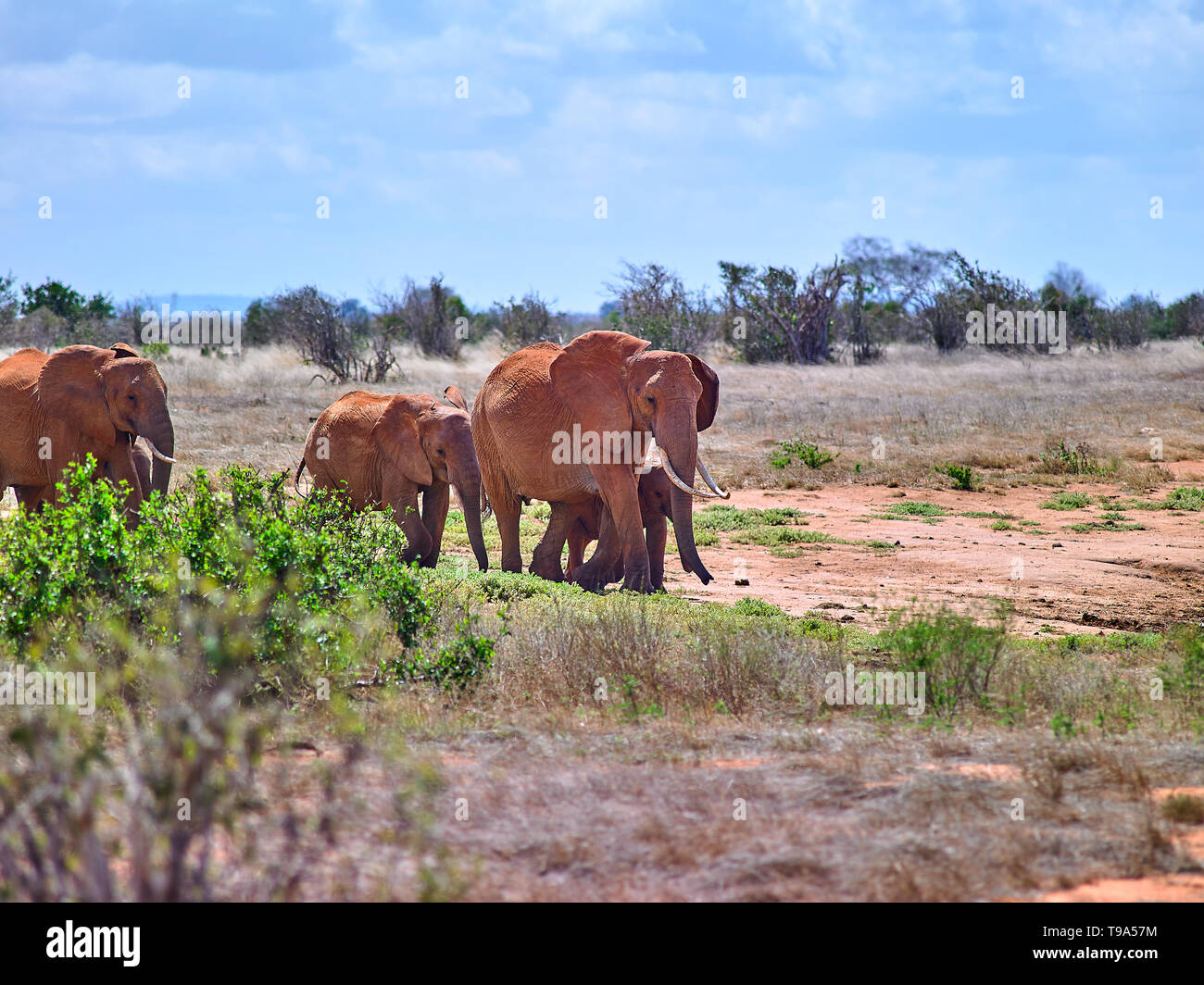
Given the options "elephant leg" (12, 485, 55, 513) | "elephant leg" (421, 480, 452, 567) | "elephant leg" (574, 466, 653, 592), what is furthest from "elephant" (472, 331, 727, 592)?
"elephant leg" (12, 485, 55, 513)

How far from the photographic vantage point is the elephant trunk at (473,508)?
10.5 metres

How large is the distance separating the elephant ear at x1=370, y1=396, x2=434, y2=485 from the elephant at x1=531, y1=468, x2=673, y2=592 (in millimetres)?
1228

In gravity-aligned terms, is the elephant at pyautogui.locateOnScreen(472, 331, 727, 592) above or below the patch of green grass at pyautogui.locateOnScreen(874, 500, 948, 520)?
above

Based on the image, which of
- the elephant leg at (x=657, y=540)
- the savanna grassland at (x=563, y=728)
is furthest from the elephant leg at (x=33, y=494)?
the elephant leg at (x=657, y=540)

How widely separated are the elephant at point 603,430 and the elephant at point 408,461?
1.34 feet

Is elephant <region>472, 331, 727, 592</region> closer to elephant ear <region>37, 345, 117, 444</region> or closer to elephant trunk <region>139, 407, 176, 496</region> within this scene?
elephant trunk <region>139, 407, 176, 496</region>

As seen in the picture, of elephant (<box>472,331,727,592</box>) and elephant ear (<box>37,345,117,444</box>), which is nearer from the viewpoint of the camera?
elephant (<box>472,331,727,592</box>)

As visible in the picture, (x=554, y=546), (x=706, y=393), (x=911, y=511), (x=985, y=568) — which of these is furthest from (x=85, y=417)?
(x=911, y=511)

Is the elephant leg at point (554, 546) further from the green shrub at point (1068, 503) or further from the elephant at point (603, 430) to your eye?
the green shrub at point (1068, 503)

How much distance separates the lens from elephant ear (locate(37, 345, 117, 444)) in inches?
433

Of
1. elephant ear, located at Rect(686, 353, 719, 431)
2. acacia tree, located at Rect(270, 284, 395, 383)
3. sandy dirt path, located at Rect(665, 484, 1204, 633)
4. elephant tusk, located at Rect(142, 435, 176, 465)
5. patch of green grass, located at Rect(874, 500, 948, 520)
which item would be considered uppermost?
acacia tree, located at Rect(270, 284, 395, 383)

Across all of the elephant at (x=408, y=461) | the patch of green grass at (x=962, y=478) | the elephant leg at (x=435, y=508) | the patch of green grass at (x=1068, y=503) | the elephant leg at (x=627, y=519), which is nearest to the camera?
the elephant leg at (x=627, y=519)

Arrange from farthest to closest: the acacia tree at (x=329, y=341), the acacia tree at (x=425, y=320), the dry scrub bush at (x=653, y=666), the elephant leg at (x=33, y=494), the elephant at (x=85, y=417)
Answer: the acacia tree at (x=425, y=320) < the acacia tree at (x=329, y=341) < the elephant leg at (x=33, y=494) < the elephant at (x=85, y=417) < the dry scrub bush at (x=653, y=666)

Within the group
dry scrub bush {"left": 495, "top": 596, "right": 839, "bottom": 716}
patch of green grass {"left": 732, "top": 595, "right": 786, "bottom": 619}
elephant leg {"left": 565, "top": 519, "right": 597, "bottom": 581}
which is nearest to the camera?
dry scrub bush {"left": 495, "top": 596, "right": 839, "bottom": 716}
